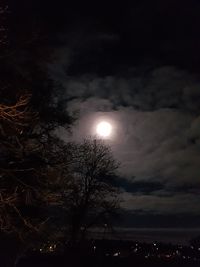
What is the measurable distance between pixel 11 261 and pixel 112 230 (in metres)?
13.3

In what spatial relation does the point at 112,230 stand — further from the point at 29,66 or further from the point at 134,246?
the point at 134,246

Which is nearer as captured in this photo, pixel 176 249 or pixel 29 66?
pixel 29 66

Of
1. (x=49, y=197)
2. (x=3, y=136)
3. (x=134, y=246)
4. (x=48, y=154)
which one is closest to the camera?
(x=3, y=136)

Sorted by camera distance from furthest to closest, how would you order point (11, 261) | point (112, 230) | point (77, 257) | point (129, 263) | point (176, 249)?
point (176, 249)
point (129, 263)
point (77, 257)
point (112, 230)
point (11, 261)

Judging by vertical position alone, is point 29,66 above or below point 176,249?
below

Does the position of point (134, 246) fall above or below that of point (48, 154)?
above

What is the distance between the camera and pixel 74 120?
22.2 metres

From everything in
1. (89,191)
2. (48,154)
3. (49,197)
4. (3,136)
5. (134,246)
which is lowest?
(49,197)

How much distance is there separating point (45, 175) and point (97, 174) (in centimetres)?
2373

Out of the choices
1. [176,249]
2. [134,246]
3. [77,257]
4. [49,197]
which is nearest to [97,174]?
[77,257]

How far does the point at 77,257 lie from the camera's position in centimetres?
4144

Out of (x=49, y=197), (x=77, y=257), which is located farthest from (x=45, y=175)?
(x=77, y=257)

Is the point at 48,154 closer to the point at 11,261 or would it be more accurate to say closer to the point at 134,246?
the point at 11,261

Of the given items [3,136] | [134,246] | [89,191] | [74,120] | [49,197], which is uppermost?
[134,246]
